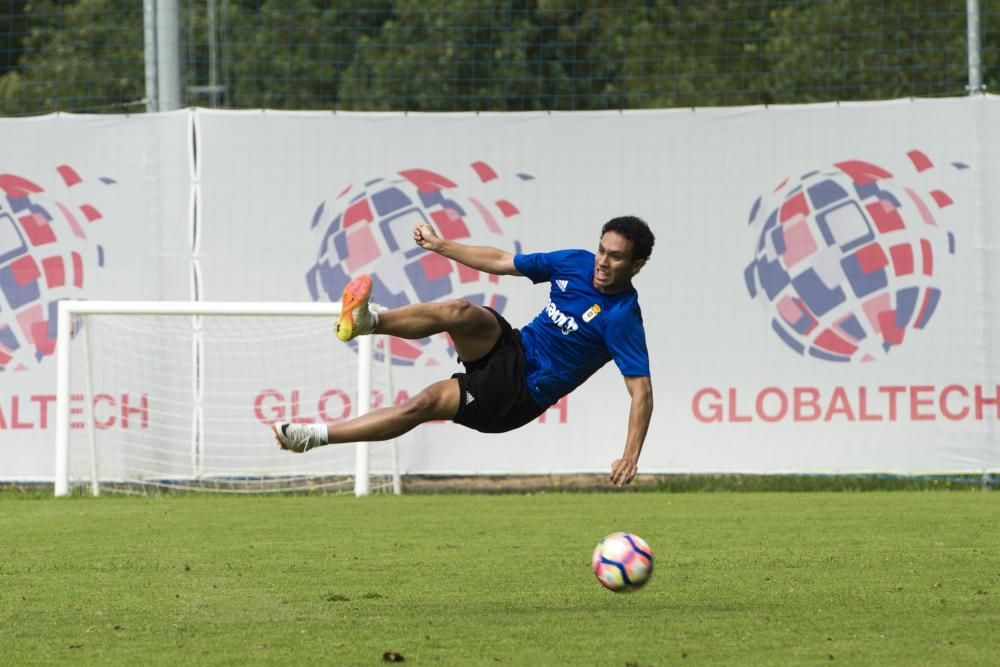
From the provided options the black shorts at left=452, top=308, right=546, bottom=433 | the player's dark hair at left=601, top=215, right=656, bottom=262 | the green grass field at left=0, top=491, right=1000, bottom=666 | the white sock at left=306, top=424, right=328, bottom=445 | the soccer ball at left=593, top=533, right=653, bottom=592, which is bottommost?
the green grass field at left=0, top=491, right=1000, bottom=666

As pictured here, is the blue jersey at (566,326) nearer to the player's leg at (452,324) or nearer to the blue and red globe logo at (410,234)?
the player's leg at (452,324)

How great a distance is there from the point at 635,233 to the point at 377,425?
1876 millimetres

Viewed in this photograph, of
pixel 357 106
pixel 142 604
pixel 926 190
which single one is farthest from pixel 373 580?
pixel 357 106

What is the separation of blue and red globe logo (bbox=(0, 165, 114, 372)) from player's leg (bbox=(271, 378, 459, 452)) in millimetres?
7249

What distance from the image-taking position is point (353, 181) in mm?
15203

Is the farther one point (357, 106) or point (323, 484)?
point (357, 106)

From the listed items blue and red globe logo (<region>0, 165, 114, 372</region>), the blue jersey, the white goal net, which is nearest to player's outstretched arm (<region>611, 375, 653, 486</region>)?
the blue jersey

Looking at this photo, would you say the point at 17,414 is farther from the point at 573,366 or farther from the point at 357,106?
the point at 357,106

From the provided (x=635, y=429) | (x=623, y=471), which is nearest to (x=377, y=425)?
(x=635, y=429)

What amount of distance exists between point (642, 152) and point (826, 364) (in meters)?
2.80

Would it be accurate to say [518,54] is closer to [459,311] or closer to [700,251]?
[700,251]

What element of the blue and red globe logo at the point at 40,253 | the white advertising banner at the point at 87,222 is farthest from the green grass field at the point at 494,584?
the blue and red globe logo at the point at 40,253

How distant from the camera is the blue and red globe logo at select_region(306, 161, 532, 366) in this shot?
49.3 feet

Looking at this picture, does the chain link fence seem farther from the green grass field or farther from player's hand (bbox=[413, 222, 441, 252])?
player's hand (bbox=[413, 222, 441, 252])
